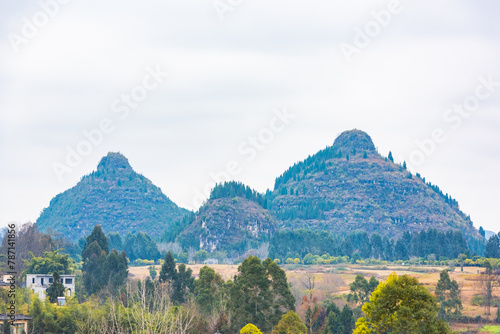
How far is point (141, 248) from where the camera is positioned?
183 m

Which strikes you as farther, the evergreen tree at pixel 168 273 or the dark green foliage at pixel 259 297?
the evergreen tree at pixel 168 273

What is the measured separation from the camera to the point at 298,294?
4050 inches

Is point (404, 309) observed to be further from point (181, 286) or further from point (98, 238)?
point (98, 238)

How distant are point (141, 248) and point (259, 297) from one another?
380ft

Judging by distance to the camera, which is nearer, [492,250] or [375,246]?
[492,250]

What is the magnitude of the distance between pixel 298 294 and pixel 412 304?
5917cm

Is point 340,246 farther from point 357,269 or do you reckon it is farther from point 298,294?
point 298,294

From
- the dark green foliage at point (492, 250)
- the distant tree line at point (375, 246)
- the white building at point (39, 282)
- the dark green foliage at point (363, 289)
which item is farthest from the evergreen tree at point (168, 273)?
the dark green foliage at point (492, 250)

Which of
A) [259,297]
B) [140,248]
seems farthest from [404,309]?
[140,248]

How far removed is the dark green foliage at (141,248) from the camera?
177438mm

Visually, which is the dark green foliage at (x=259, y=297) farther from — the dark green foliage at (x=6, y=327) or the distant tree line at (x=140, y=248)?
the distant tree line at (x=140, y=248)

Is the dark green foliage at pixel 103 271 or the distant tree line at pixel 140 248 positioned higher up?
the distant tree line at pixel 140 248

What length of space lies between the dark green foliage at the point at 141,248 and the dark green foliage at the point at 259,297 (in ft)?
348

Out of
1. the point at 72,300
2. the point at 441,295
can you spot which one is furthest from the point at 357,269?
the point at 72,300
